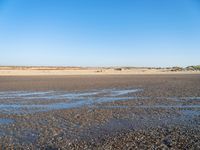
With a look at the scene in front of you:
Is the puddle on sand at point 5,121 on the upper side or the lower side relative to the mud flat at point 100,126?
lower

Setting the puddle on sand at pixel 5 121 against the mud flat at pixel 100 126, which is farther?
the puddle on sand at pixel 5 121

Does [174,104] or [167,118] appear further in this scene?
[174,104]

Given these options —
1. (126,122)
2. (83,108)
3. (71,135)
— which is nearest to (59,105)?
(83,108)

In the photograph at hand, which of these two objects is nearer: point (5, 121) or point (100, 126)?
point (100, 126)

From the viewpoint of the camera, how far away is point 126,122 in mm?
12805

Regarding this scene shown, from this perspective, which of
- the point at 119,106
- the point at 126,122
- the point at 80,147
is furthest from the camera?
the point at 119,106

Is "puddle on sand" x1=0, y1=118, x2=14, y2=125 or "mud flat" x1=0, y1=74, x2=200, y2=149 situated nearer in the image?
"mud flat" x1=0, y1=74, x2=200, y2=149

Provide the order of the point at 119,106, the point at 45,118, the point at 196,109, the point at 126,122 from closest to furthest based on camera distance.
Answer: the point at 126,122, the point at 45,118, the point at 196,109, the point at 119,106

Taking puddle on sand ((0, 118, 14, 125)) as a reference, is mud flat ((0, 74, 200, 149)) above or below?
above

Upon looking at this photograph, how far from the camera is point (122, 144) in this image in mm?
9227

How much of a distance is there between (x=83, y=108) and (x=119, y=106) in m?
2.29

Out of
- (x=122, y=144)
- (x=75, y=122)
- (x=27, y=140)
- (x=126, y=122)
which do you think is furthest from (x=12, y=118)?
(x=122, y=144)

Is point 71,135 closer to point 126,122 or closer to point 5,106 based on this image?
point 126,122

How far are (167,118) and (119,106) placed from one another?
14.8 ft
